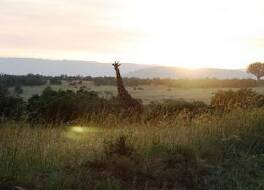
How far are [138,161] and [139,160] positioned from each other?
0.07m

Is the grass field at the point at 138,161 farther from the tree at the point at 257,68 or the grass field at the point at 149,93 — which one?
the tree at the point at 257,68

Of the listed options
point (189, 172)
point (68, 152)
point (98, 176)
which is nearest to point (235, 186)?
point (189, 172)

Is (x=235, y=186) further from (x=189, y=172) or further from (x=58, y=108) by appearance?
(x=58, y=108)

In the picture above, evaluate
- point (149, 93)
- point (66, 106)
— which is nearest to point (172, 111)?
point (66, 106)

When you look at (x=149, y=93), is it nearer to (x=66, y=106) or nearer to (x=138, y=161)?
A: (x=66, y=106)

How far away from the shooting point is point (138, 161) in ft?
30.3

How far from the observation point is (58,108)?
23.9 m

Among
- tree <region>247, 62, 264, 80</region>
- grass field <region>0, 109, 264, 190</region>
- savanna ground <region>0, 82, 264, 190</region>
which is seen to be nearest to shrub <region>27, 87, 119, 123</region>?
savanna ground <region>0, 82, 264, 190</region>

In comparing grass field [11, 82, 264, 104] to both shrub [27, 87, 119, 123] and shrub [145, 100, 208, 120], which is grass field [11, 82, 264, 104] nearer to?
shrub [27, 87, 119, 123]

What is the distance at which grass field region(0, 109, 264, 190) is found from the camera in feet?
26.3

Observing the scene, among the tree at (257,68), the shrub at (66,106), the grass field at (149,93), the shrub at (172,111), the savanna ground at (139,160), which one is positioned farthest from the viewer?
the tree at (257,68)

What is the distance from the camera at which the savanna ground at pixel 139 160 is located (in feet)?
26.2

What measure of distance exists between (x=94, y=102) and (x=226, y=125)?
13.1 metres

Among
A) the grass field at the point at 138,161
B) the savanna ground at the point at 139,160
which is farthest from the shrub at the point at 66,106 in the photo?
the grass field at the point at 138,161
